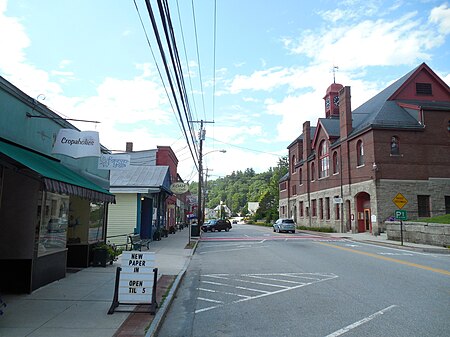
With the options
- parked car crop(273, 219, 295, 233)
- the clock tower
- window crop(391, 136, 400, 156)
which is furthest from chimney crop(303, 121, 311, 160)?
window crop(391, 136, 400, 156)

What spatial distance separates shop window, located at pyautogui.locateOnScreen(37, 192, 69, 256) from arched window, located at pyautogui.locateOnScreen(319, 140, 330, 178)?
1448 inches

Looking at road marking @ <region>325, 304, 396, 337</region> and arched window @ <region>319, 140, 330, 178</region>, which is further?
arched window @ <region>319, 140, 330, 178</region>

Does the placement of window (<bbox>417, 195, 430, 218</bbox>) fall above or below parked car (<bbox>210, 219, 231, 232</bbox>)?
above

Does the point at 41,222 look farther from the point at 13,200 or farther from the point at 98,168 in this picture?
the point at 98,168

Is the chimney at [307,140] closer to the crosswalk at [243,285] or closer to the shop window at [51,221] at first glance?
the crosswalk at [243,285]

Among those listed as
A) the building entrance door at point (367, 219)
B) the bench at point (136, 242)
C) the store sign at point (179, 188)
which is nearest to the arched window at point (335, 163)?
the building entrance door at point (367, 219)

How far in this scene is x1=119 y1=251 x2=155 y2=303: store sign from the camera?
6.83 m

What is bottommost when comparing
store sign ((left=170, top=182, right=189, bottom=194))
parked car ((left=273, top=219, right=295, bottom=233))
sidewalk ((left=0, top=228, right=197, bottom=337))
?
sidewalk ((left=0, top=228, right=197, bottom=337))

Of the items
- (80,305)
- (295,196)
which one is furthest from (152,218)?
(295,196)

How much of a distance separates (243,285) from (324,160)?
Answer: 122 ft

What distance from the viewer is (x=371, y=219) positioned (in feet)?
106

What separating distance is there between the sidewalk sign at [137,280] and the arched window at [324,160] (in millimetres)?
38839

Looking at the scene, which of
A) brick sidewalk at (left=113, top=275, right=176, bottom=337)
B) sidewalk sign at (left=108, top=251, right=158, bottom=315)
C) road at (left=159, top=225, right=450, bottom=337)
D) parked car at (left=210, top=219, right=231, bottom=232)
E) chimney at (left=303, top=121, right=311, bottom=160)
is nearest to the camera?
brick sidewalk at (left=113, top=275, right=176, bottom=337)

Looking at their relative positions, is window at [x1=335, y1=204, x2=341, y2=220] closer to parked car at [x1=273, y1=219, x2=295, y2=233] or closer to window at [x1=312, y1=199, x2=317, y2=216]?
parked car at [x1=273, y1=219, x2=295, y2=233]
